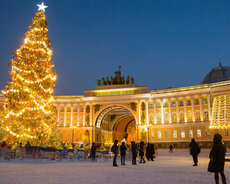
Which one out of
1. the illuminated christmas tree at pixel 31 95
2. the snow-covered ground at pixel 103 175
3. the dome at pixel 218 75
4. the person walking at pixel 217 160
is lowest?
the snow-covered ground at pixel 103 175

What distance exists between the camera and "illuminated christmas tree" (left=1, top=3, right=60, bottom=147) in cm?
1964

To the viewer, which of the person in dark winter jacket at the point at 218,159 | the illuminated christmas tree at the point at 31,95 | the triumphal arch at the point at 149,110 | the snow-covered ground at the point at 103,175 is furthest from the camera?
the triumphal arch at the point at 149,110

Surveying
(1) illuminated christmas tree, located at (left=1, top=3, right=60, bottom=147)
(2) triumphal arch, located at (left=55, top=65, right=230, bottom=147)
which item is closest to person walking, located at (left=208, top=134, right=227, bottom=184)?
(1) illuminated christmas tree, located at (left=1, top=3, right=60, bottom=147)

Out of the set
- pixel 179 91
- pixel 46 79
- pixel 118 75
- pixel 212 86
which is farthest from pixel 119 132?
pixel 46 79

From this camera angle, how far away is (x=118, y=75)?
60.1 meters

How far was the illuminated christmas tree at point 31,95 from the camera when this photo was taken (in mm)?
19641

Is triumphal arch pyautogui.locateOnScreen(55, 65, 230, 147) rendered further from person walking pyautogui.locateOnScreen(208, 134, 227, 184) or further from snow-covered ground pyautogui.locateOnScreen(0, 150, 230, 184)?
person walking pyautogui.locateOnScreen(208, 134, 227, 184)

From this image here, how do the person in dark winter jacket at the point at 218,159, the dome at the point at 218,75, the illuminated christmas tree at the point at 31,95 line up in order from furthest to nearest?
1. the dome at the point at 218,75
2. the illuminated christmas tree at the point at 31,95
3. the person in dark winter jacket at the point at 218,159

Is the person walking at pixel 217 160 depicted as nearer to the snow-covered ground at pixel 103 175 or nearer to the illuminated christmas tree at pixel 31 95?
the snow-covered ground at pixel 103 175

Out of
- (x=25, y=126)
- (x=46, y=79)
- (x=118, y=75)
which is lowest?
(x=25, y=126)

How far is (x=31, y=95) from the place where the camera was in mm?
19969

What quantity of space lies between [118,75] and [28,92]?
4125cm

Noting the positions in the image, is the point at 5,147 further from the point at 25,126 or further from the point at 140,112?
the point at 140,112

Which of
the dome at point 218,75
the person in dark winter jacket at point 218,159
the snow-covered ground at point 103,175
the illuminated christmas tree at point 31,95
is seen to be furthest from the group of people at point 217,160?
the dome at point 218,75
